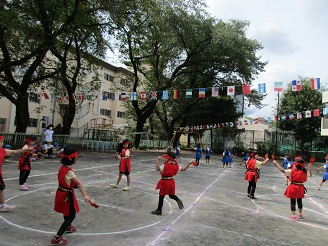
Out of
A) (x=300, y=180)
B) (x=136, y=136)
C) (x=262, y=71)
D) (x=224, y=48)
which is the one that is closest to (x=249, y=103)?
(x=262, y=71)

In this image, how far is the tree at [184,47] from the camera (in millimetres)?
23288

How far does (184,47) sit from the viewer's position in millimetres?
30281

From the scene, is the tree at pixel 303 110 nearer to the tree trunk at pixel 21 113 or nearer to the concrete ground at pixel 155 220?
the concrete ground at pixel 155 220

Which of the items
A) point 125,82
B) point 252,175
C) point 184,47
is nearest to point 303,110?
point 184,47

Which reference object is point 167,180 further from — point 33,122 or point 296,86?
point 33,122

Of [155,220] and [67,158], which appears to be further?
[155,220]

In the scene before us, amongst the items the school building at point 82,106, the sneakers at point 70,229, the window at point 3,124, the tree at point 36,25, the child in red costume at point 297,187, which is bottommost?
the sneakers at point 70,229

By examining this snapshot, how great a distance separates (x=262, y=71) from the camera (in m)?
35.2

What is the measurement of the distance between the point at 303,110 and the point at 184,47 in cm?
1756

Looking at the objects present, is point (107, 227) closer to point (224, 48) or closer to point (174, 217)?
point (174, 217)

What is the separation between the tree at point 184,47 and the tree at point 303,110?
673 cm

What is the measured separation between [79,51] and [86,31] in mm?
4979

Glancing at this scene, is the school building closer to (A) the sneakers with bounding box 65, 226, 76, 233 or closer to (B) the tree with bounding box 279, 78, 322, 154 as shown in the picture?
(A) the sneakers with bounding box 65, 226, 76, 233

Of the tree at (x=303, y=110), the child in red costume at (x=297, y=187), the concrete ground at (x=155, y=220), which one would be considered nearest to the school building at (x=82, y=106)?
the concrete ground at (x=155, y=220)
